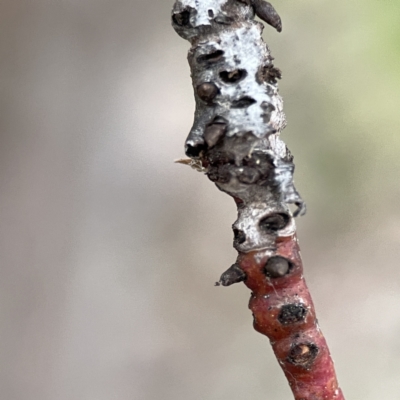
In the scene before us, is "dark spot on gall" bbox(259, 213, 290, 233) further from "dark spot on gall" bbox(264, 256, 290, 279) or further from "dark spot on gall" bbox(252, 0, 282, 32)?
"dark spot on gall" bbox(252, 0, 282, 32)

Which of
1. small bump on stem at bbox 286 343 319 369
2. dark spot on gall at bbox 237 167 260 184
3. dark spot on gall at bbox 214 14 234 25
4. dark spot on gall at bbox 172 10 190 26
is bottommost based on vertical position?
small bump on stem at bbox 286 343 319 369

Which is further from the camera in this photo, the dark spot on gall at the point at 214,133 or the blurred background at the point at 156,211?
the blurred background at the point at 156,211

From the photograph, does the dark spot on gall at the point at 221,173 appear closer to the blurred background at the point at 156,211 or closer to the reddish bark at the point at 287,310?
the reddish bark at the point at 287,310

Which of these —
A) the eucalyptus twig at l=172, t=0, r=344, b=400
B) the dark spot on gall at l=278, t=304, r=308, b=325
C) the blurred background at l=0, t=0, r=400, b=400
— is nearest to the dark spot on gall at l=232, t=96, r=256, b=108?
the eucalyptus twig at l=172, t=0, r=344, b=400

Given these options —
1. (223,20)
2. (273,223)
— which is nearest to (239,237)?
(273,223)

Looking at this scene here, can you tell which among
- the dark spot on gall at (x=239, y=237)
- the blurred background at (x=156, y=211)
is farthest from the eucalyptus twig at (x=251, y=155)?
the blurred background at (x=156, y=211)

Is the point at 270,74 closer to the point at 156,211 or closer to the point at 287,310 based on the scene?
the point at 287,310
